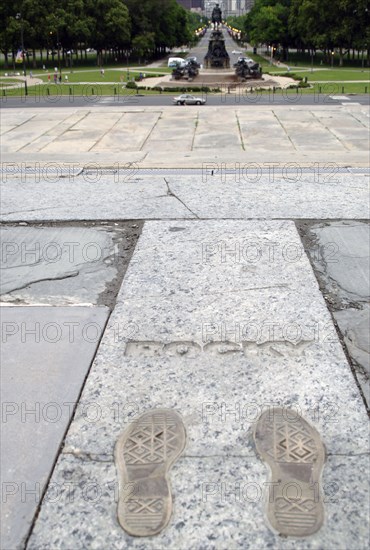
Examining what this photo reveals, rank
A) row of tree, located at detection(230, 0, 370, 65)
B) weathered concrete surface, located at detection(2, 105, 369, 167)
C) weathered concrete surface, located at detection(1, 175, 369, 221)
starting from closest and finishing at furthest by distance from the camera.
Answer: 1. weathered concrete surface, located at detection(1, 175, 369, 221)
2. weathered concrete surface, located at detection(2, 105, 369, 167)
3. row of tree, located at detection(230, 0, 370, 65)

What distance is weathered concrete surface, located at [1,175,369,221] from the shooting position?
9.45 metres

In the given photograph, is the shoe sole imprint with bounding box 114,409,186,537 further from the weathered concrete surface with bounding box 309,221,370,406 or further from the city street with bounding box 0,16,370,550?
the weathered concrete surface with bounding box 309,221,370,406

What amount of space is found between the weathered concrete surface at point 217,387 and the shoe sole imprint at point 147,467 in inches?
2.6

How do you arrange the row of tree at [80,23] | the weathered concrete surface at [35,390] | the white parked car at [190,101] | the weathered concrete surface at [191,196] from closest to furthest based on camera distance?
1. the weathered concrete surface at [35,390]
2. the weathered concrete surface at [191,196]
3. the white parked car at [190,101]
4. the row of tree at [80,23]

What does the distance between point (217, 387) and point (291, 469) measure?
3.61ft

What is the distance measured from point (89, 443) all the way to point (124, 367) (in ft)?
3.39

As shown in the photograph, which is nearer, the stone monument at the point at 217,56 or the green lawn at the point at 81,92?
the green lawn at the point at 81,92

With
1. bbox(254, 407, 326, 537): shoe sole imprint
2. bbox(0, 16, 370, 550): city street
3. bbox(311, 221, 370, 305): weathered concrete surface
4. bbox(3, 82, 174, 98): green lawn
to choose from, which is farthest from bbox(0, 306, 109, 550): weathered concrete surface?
bbox(3, 82, 174, 98): green lawn

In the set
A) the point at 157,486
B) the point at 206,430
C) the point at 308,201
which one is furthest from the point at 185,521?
Answer: the point at 308,201

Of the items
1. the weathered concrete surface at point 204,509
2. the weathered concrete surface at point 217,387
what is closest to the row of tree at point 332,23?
the weathered concrete surface at point 217,387

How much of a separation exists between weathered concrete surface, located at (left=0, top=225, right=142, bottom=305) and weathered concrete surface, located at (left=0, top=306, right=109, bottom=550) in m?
0.41

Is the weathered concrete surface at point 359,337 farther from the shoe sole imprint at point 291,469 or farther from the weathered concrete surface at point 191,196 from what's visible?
the weathered concrete surface at point 191,196

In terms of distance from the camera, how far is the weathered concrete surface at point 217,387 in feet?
11.5

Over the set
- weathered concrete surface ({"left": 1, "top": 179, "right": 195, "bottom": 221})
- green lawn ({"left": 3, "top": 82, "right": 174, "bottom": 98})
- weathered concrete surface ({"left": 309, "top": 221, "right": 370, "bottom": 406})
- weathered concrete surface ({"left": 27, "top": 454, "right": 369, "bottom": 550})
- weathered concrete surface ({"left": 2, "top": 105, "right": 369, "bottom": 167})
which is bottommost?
weathered concrete surface ({"left": 27, "top": 454, "right": 369, "bottom": 550})
